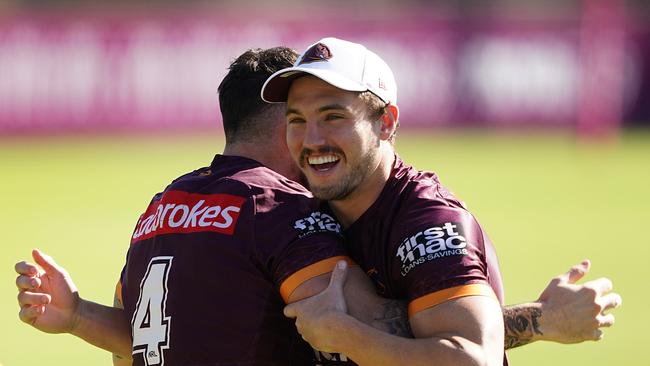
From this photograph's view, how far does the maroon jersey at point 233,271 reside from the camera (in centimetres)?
522

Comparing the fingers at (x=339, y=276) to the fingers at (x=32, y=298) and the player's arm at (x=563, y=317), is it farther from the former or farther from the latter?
the fingers at (x=32, y=298)

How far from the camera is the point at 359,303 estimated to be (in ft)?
17.0

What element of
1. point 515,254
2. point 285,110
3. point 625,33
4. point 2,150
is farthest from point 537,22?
point 285,110

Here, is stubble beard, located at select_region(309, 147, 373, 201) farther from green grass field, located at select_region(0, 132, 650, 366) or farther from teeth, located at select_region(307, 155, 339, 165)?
green grass field, located at select_region(0, 132, 650, 366)

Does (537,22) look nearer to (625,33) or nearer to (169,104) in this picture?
(625,33)

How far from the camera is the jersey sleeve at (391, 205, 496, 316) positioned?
496 cm

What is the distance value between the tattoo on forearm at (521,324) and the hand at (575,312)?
1.2 inches

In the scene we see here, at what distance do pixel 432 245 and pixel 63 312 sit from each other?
2056 mm

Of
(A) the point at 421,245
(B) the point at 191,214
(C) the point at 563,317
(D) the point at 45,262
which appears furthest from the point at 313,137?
(D) the point at 45,262

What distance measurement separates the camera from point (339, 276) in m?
5.11

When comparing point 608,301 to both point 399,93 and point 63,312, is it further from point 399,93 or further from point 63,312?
point 399,93

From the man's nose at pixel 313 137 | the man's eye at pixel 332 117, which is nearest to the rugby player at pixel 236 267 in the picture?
the man's nose at pixel 313 137

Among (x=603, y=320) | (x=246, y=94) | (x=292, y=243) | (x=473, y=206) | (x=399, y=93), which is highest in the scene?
(x=246, y=94)

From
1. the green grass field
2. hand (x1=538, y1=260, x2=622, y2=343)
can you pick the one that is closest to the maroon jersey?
hand (x1=538, y1=260, x2=622, y2=343)
